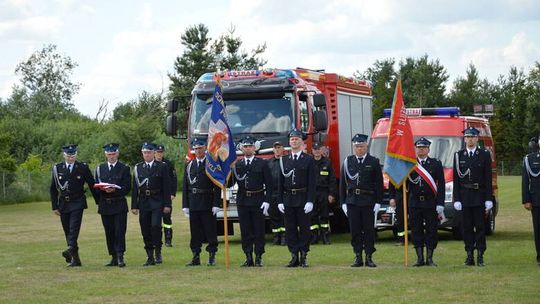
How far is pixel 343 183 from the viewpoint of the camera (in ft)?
54.3

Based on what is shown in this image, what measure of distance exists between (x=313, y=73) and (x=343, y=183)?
6.62 meters

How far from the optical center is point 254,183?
1664 cm

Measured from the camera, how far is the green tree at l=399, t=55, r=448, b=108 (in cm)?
10350

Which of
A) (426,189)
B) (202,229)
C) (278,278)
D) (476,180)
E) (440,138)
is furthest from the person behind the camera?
(440,138)

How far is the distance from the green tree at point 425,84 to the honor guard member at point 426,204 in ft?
283

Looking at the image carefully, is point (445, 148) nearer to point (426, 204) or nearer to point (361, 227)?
point (426, 204)

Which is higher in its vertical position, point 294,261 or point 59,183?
point 59,183

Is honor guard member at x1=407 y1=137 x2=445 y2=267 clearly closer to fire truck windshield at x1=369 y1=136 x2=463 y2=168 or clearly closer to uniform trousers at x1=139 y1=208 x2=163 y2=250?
uniform trousers at x1=139 y1=208 x2=163 y2=250

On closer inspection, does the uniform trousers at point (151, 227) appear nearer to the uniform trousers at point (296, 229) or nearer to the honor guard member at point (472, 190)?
the uniform trousers at point (296, 229)

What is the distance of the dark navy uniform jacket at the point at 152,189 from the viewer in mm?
17000

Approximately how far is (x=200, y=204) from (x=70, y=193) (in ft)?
6.57

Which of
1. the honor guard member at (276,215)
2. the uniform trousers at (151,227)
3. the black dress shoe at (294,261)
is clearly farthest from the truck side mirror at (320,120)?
the black dress shoe at (294,261)

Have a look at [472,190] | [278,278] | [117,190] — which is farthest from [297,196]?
[117,190]

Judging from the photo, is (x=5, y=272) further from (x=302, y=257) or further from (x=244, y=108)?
(x=244, y=108)
